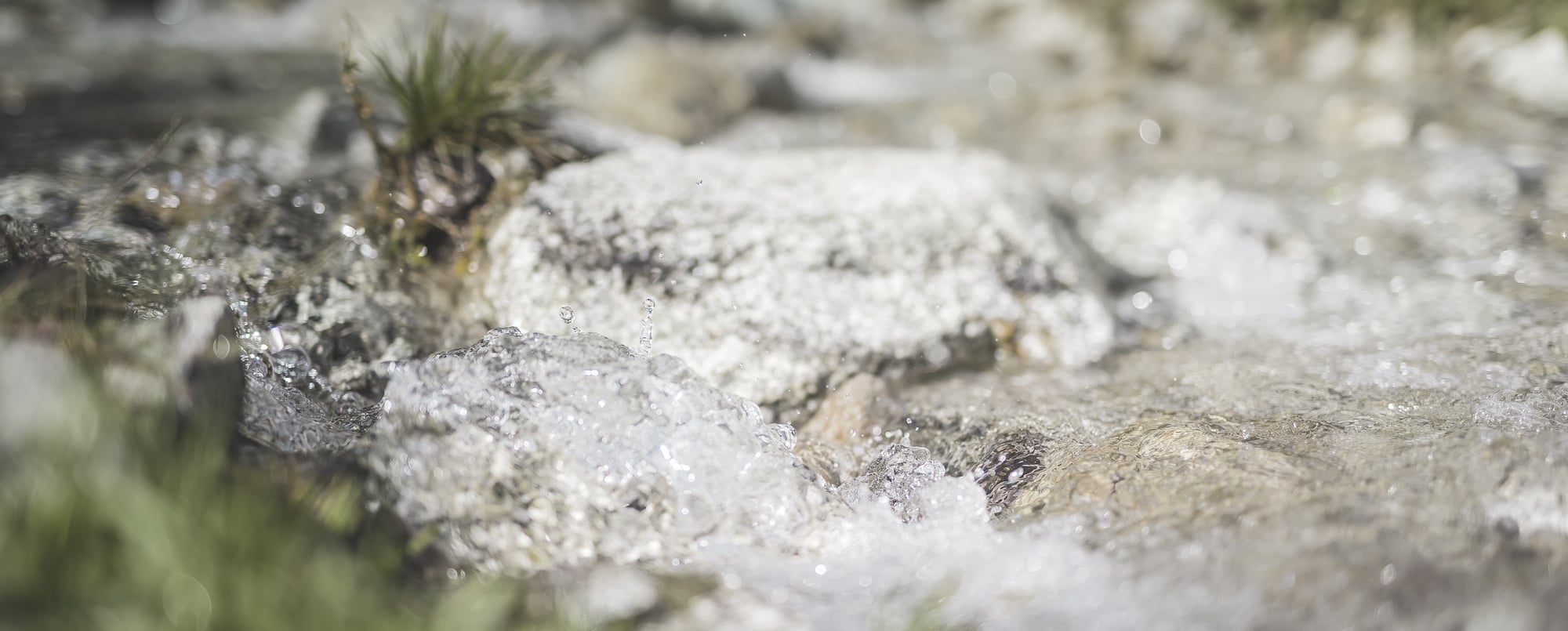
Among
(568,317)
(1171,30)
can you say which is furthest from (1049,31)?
(568,317)

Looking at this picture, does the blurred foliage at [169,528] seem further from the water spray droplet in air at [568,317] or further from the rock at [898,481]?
the water spray droplet in air at [568,317]

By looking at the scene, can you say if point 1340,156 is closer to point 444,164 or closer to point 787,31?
point 787,31

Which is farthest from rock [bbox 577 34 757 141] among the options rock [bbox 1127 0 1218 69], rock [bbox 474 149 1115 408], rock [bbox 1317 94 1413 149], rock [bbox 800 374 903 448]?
rock [bbox 1317 94 1413 149]

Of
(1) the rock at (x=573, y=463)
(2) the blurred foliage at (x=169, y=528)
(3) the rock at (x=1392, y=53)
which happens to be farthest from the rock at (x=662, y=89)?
(3) the rock at (x=1392, y=53)

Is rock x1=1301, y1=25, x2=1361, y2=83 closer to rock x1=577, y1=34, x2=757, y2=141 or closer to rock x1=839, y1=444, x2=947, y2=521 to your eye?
rock x1=577, y1=34, x2=757, y2=141

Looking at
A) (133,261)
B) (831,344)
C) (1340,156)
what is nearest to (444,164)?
(133,261)

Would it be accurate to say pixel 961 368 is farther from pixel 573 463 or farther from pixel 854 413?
pixel 573 463
